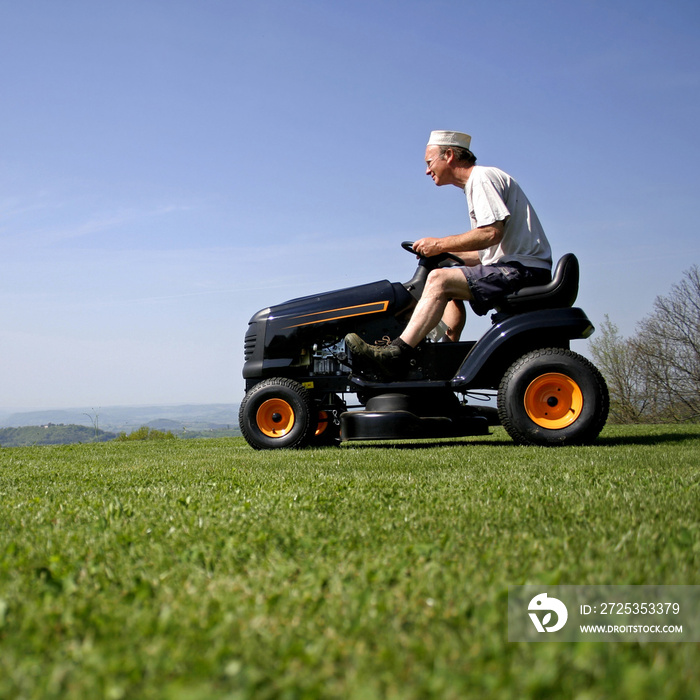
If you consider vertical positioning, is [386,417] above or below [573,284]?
below

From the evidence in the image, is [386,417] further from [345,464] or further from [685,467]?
[685,467]

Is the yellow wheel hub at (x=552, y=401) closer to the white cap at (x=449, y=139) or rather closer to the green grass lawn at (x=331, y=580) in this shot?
the green grass lawn at (x=331, y=580)

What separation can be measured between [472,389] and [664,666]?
15.9 ft

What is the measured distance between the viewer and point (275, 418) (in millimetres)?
6363

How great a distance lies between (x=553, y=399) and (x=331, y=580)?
420 centimetres

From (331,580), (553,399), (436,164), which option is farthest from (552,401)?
(331,580)

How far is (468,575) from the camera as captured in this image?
1618 mm

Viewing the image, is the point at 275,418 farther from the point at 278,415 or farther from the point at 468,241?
the point at 468,241

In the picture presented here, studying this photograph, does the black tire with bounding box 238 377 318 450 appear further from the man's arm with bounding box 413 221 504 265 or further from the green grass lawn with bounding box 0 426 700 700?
the green grass lawn with bounding box 0 426 700 700

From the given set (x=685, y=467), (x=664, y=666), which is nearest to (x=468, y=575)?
(x=664, y=666)

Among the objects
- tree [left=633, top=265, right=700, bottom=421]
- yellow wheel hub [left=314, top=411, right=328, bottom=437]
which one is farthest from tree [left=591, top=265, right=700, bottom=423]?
yellow wheel hub [left=314, top=411, right=328, bottom=437]

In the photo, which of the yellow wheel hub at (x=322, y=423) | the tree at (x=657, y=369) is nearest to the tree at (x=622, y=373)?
the tree at (x=657, y=369)

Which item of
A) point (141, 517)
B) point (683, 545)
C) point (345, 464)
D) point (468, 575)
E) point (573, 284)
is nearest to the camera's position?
point (468, 575)

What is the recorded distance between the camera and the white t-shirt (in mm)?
5520
